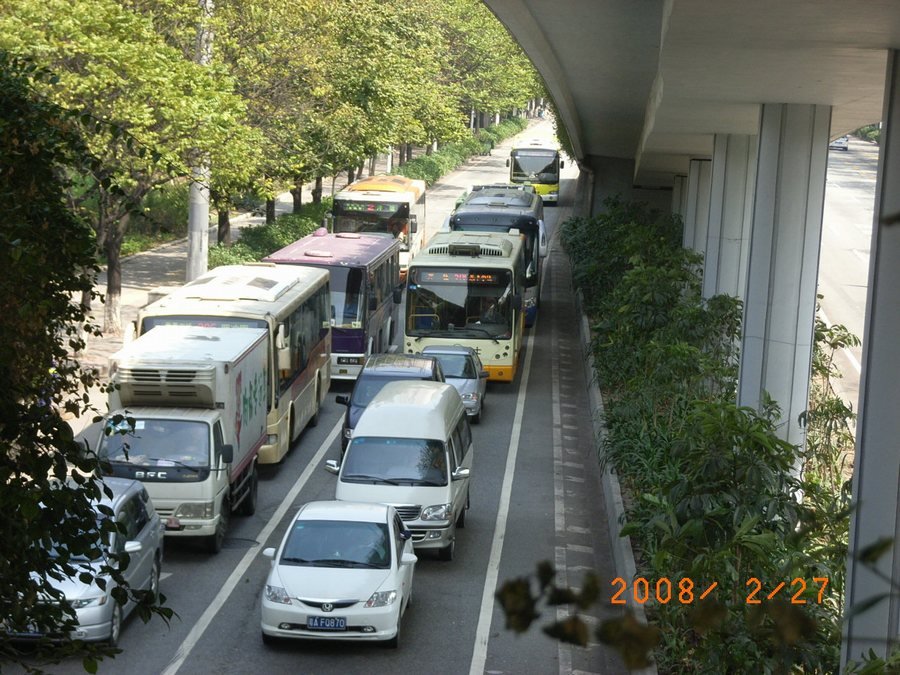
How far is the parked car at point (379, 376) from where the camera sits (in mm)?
20047

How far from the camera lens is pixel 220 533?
15477 millimetres

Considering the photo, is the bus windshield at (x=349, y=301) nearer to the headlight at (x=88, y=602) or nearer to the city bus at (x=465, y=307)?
the city bus at (x=465, y=307)

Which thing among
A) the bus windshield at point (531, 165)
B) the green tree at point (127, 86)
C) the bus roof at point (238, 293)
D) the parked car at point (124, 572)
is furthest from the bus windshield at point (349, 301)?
Answer: the bus windshield at point (531, 165)

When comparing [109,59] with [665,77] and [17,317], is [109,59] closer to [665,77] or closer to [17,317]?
[665,77]

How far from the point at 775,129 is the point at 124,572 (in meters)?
9.22

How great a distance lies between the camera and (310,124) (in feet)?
120

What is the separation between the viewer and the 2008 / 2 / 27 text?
9.33 metres

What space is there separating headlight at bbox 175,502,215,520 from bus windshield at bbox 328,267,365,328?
10.7 m

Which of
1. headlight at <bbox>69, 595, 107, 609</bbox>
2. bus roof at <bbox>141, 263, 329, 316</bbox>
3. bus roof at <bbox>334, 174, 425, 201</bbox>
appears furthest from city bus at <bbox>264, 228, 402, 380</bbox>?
headlight at <bbox>69, 595, 107, 609</bbox>

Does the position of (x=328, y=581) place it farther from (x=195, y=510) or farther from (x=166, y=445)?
(x=166, y=445)

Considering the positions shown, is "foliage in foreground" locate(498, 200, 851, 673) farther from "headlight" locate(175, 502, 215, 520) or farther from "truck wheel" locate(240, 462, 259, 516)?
"truck wheel" locate(240, 462, 259, 516)

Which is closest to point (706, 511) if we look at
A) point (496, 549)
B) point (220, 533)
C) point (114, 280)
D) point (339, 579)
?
point (339, 579)

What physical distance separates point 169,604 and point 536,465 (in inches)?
326

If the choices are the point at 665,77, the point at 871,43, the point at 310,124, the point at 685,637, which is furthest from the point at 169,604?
the point at 310,124
